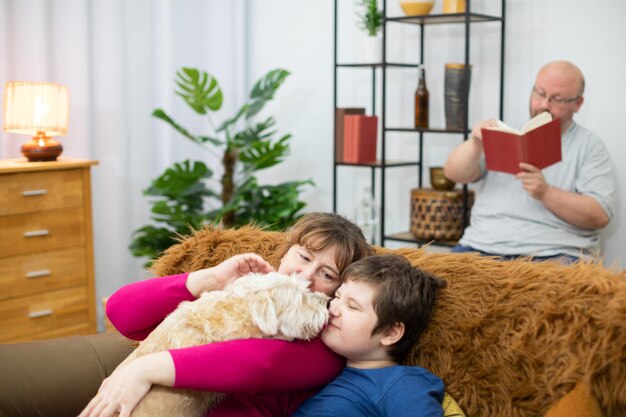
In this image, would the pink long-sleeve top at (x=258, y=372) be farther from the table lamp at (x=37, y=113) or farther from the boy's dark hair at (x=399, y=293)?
the table lamp at (x=37, y=113)

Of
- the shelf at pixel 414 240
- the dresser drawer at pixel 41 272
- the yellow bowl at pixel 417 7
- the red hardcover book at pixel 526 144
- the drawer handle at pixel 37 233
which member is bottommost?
the dresser drawer at pixel 41 272

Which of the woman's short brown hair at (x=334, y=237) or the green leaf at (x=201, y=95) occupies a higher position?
the green leaf at (x=201, y=95)

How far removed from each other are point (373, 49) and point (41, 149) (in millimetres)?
1614

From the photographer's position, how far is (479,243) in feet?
10.6

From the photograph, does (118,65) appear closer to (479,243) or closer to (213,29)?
(213,29)

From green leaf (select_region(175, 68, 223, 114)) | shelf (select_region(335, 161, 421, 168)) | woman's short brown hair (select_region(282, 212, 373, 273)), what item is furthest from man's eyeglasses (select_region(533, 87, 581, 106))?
woman's short brown hair (select_region(282, 212, 373, 273))

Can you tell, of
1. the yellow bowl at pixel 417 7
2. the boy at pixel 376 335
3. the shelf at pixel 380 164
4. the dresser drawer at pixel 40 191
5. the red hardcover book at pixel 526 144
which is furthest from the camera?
the shelf at pixel 380 164

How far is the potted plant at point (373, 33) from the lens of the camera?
3.85 m

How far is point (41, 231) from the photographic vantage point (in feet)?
11.6

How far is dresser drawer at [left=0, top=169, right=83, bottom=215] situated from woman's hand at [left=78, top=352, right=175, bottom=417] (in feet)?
7.02

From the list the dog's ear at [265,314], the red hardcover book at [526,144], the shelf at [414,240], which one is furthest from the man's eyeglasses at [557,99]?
the dog's ear at [265,314]

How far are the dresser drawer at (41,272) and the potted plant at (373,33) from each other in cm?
165

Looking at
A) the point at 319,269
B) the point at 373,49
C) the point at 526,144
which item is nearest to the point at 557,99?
the point at 526,144

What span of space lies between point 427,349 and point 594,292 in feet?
1.10
